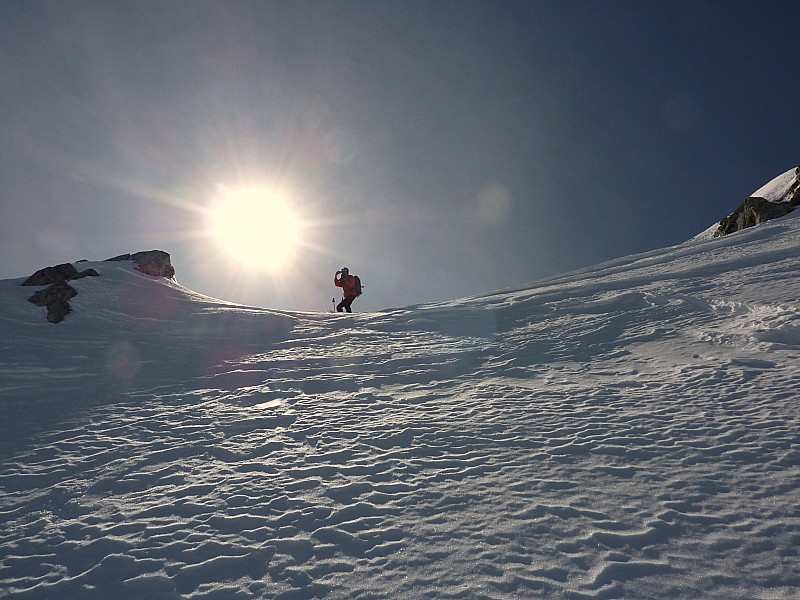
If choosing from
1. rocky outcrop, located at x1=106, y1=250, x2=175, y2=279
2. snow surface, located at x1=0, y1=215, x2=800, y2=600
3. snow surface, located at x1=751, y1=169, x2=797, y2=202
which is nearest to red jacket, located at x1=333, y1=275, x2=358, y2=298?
rocky outcrop, located at x1=106, y1=250, x2=175, y2=279

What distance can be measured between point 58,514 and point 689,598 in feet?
14.1

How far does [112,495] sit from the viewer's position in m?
3.46

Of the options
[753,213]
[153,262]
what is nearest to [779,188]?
[753,213]

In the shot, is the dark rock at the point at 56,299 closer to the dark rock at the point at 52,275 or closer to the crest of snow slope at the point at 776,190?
the dark rock at the point at 52,275

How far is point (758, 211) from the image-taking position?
18.4 meters

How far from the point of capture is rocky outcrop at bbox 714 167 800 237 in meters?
17.7

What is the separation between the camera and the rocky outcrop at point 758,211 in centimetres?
1774

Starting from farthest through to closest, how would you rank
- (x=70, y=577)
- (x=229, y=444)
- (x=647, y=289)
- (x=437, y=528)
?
(x=647, y=289)
(x=229, y=444)
(x=437, y=528)
(x=70, y=577)

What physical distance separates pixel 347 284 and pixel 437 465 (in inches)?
628

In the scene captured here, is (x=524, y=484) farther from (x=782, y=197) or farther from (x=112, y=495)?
(x=782, y=197)

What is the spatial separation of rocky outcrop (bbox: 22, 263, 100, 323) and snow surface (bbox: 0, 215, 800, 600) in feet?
10.0

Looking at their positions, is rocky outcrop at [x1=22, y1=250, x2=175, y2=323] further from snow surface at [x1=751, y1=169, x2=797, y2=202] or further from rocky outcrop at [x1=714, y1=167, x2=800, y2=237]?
snow surface at [x1=751, y1=169, x2=797, y2=202]

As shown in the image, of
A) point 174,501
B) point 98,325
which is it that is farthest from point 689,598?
point 98,325

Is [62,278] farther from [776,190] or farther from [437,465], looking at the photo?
[776,190]
